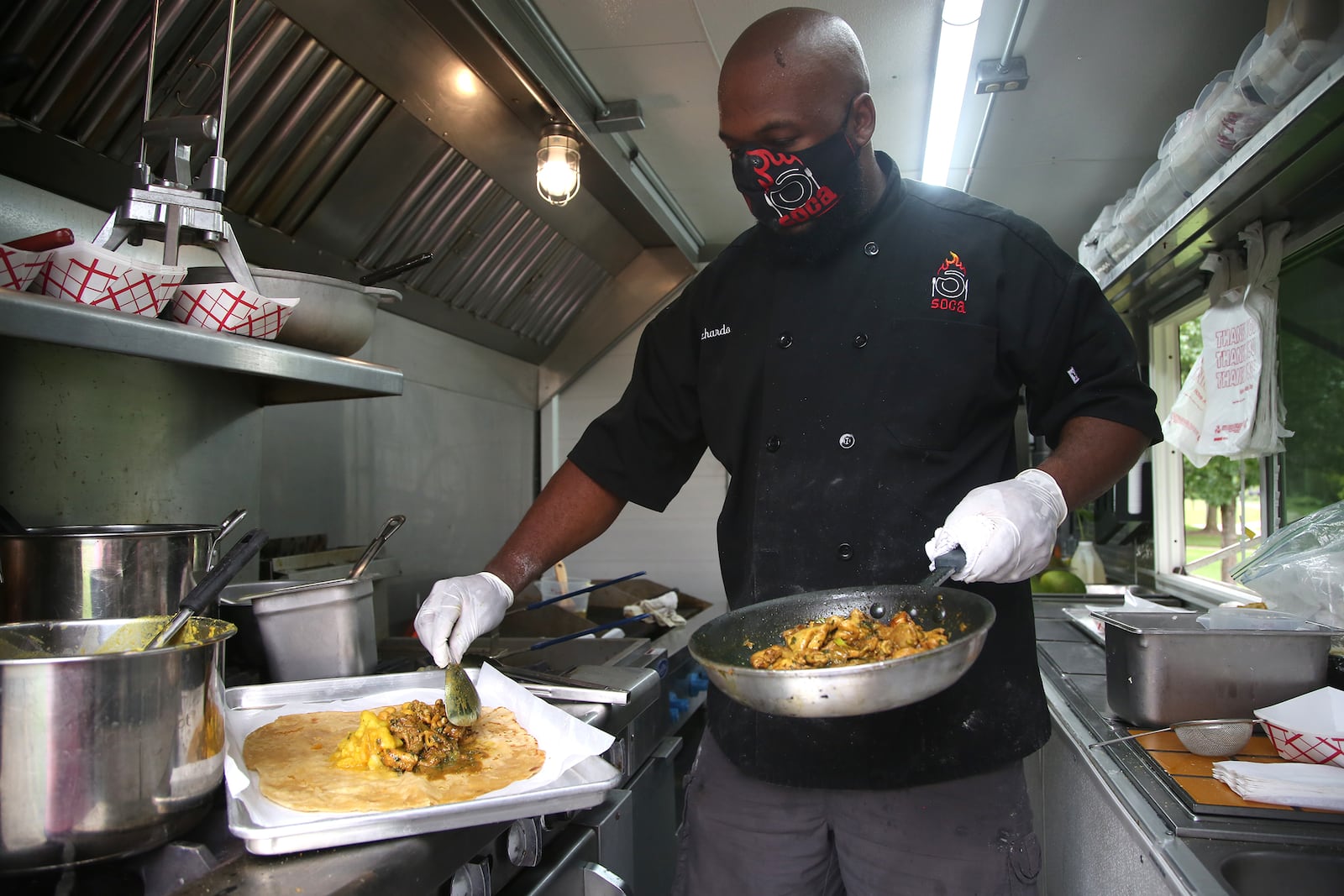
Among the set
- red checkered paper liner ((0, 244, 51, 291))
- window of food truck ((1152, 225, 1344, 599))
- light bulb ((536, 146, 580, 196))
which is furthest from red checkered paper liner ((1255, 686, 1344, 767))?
light bulb ((536, 146, 580, 196))

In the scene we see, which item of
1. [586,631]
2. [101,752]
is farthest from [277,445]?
[101,752]

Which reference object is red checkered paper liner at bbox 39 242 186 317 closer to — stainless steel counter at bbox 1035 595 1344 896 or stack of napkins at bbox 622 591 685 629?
stainless steel counter at bbox 1035 595 1344 896

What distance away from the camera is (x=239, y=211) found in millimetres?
2459

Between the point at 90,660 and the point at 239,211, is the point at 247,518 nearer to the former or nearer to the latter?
the point at 239,211

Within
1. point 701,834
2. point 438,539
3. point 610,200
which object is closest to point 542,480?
point 438,539

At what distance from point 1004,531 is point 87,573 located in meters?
1.44

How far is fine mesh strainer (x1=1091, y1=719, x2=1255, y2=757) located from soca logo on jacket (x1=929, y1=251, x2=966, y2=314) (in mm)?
939

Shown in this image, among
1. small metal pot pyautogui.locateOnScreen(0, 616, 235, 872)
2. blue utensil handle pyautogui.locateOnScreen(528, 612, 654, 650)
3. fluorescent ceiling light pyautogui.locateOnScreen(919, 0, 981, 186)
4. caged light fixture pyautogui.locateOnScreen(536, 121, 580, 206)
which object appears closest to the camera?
small metal pot pyautogui.locateOnScreen(0, 616, 235, 872)

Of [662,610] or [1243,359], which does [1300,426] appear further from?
[662,610]

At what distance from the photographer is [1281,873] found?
1338 mm

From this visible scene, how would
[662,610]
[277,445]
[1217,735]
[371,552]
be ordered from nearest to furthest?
1. [1217,735]
2. [371,552]
3. [277,445]
4. [662,610]

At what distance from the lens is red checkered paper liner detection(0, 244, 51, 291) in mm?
1269

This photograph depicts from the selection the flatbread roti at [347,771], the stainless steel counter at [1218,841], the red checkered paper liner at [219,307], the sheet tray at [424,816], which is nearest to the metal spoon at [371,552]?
the flatbread roti at [347,771]

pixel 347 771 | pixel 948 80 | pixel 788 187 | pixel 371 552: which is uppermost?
pixel 948 80
